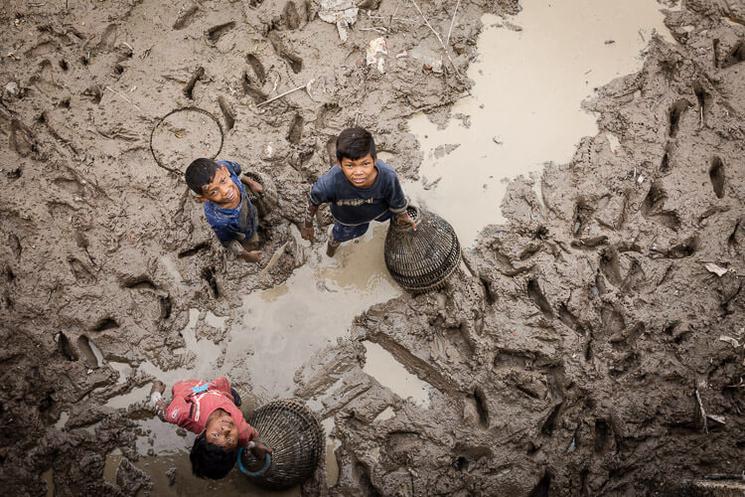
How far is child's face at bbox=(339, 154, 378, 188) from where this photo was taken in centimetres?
332

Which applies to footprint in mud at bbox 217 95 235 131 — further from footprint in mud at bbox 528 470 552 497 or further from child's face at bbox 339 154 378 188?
footprint in mud at bbox 528 470 552 497

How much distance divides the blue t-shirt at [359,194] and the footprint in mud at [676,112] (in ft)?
7.47

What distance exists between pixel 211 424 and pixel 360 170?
1642 millimetres

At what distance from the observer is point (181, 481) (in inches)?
161

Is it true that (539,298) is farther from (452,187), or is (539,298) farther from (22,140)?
(22,140)

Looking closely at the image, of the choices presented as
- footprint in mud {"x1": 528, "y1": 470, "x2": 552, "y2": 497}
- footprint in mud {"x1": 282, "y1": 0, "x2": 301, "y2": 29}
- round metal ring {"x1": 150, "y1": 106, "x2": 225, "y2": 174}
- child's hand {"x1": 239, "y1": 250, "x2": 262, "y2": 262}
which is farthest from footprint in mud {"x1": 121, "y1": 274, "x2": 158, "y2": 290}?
footprint in mud {"x1": 528, "y1": 470, "x2": 552, "y2": 497}

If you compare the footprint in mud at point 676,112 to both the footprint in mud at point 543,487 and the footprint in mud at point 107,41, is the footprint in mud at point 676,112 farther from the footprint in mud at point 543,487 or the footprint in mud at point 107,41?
the footprint in mud at point 107,41

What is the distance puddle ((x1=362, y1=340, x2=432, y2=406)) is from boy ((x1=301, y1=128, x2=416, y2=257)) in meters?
0.85

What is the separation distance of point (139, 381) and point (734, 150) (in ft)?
15.0

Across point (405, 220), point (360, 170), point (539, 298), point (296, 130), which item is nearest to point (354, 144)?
point (360, 170)

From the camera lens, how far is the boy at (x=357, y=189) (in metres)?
3.27

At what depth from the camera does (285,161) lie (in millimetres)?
4578

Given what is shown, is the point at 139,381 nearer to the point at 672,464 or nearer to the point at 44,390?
the point at 44,390

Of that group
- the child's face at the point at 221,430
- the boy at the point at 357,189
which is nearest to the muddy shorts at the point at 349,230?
the boy at the point at 357,189
